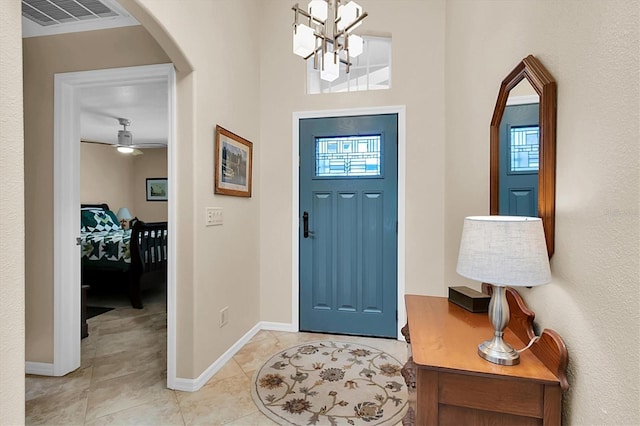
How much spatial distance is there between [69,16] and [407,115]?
8.27 ft

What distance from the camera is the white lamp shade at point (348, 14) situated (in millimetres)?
1619

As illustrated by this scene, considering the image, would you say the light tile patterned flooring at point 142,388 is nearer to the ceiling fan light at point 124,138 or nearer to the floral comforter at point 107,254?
the floral comforter at point 107,254

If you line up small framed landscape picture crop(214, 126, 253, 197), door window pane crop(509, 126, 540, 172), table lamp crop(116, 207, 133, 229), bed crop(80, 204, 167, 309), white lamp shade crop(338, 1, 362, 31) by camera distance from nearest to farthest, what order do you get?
door window pane crop(509, 126, 540, 172)
white lamp shade crop(338, 1, 362, 31)
small framed landscape picture crop(214, 126, 253, 197)
bed crop(80, 204, 167, 309)
table lamp crop(116, 207, 133, 229)

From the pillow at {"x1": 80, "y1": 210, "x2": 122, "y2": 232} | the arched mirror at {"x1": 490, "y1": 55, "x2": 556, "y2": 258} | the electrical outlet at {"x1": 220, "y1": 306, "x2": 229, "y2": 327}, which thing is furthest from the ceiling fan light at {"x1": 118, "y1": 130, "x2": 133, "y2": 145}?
the arched mirror at {"x1": 490, "y1": 55, "x2": 556, "y2": 258}

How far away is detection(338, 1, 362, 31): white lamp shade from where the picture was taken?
1.62 meters

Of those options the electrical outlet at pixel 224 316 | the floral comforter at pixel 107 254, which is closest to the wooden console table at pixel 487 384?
the electrical outlet at pixel 224 316

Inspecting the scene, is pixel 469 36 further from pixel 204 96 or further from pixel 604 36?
pixel 204 96

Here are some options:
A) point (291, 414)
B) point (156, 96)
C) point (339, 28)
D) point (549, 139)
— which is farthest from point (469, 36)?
point (156, 96)

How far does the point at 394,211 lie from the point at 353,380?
4.48 ft

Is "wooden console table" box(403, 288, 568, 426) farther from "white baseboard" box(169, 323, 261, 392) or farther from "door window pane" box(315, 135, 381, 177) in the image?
"door window pane" box(315, 135, 381, 177)

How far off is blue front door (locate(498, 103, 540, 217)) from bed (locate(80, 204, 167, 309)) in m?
3.62

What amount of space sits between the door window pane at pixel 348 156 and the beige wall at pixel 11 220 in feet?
7.12

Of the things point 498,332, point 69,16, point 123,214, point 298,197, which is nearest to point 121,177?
point 123,214

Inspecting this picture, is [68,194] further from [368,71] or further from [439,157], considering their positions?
[439,157]
